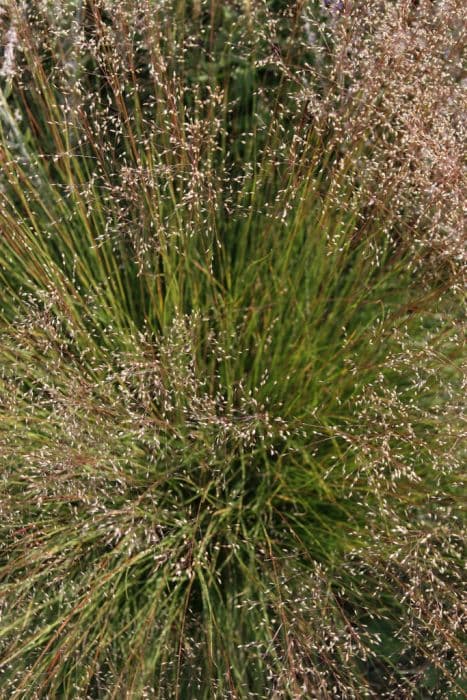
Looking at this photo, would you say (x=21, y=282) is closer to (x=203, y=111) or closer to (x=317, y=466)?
(x=203, y=111)

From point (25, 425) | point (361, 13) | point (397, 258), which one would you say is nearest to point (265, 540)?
point (25, 425)

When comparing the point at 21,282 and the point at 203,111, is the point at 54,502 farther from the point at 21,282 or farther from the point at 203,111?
the point at 203,111

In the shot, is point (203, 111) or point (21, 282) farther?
point (203, 111)

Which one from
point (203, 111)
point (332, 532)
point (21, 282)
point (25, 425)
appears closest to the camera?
point (332, 532)

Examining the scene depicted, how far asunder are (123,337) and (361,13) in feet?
3.83

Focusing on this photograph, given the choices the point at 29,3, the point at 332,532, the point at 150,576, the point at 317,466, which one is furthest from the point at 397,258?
the point at 29,3

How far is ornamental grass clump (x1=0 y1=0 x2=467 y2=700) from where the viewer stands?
2203 mm

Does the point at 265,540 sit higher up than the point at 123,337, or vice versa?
the point at 123,337

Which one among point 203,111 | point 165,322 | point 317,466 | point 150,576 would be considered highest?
point 203,111

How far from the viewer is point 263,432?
250cm

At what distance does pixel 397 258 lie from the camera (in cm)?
264

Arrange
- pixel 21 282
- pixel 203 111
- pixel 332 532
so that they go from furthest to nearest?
pixel 203 111
pixel 21 282
pixel 332 532

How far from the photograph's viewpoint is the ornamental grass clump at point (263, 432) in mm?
2203

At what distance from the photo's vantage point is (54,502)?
2.40m
